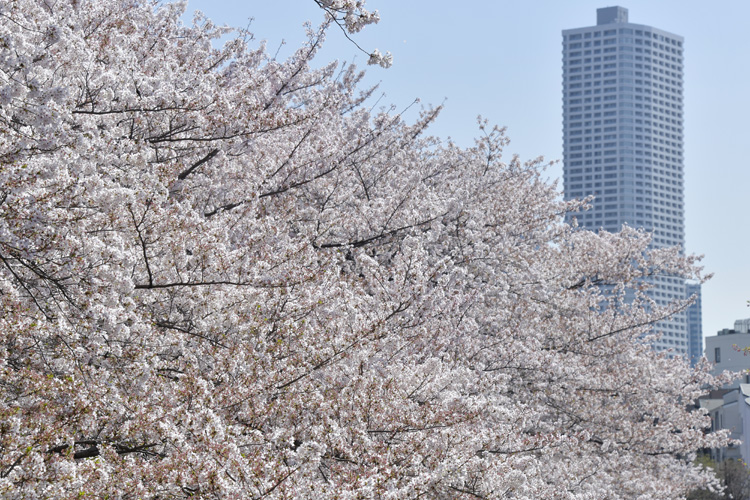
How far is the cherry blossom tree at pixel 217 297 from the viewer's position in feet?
18.6

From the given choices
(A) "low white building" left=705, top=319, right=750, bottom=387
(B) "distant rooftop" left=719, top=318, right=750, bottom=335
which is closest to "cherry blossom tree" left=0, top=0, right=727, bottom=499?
(A) "low white building" left=705, top=319, right=750, bottom=387

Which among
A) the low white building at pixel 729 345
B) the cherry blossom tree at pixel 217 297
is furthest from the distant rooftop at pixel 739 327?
the cherry blossom tree at pixel 217 297

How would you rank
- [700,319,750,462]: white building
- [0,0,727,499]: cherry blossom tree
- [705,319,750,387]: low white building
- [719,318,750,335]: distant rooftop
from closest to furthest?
[0,0,727,499]: cherry blossom tree, [700,319,750,462]: white building, [705,319,750,387]: low white building, [719,318,750,335]: distant rooftop

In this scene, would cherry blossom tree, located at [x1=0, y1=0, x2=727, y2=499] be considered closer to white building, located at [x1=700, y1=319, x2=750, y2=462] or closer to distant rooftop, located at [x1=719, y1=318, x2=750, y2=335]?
white building, located at [x1=700, y1=319, x2=750, y2=462]

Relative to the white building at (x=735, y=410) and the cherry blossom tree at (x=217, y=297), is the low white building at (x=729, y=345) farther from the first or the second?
the cherry blossom tree at (x=217, y=297)

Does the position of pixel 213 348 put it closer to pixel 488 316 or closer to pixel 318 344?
pixel 318 344

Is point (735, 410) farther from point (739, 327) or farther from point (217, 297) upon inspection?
point (217, 297)

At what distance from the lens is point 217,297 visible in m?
7.75

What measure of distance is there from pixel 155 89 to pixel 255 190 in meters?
1.63

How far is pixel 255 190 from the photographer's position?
9.39m

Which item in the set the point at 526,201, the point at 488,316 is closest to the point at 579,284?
the point at 526,201

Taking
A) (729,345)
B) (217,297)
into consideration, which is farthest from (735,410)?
(217,297)

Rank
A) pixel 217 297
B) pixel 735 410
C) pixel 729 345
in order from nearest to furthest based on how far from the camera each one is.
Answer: pixel 217 297
pixel 735 410
pixel 729 345

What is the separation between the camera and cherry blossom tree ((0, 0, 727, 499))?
566cm
